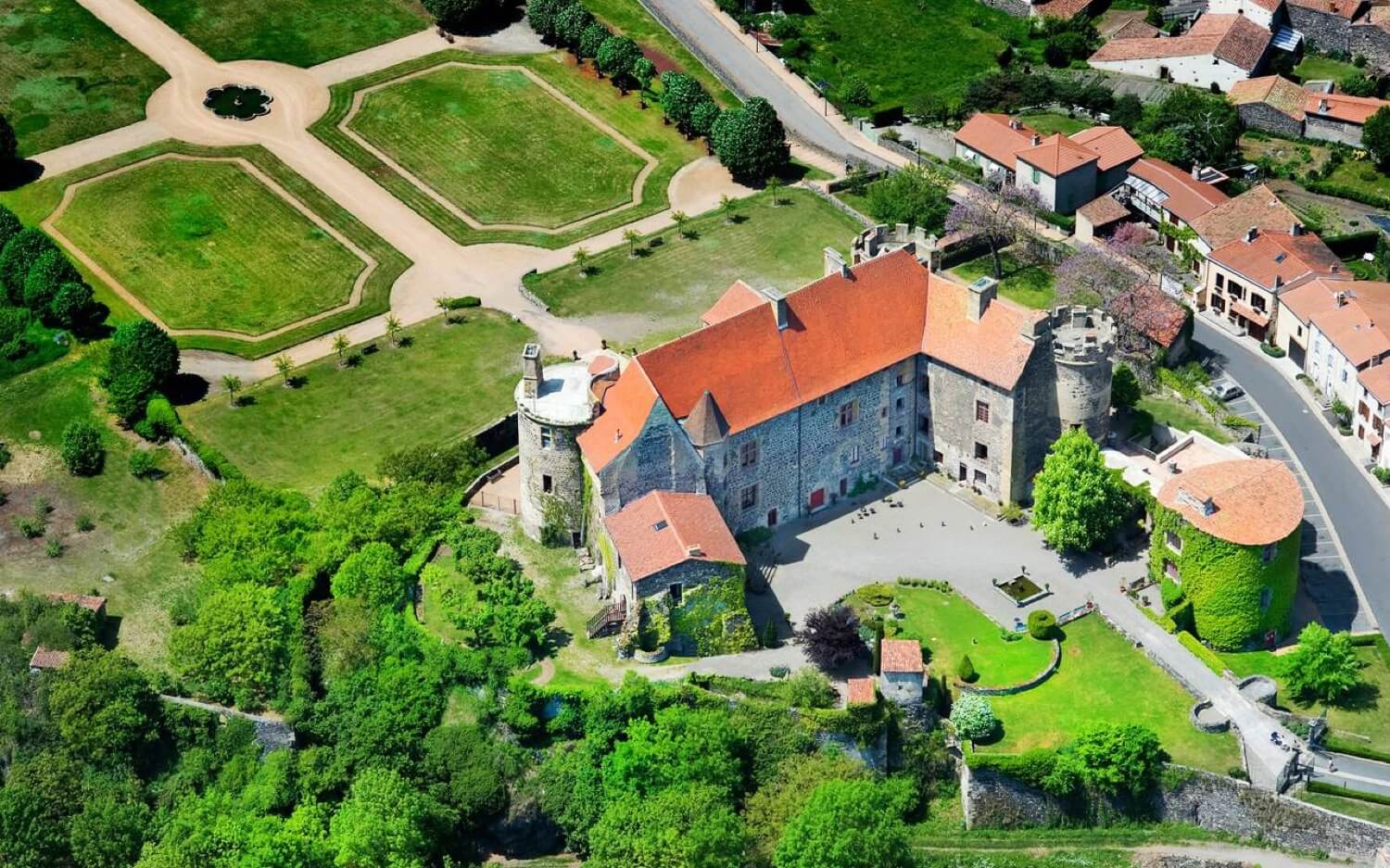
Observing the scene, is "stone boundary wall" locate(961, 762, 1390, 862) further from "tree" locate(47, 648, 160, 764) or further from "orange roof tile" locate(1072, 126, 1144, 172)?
"orange roof tile" locate(1072, 126, 1144, 172)

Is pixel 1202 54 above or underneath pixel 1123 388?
above

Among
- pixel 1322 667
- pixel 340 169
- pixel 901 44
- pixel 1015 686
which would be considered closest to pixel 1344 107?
pixel 901 44

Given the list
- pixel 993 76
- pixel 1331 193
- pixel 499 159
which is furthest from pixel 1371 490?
pixel 499 159

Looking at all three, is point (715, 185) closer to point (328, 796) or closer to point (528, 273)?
point (528, 273)

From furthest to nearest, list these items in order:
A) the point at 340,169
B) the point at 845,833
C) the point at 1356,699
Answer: the point at 340,169 → the point at 1356,699 → the point at 845,833

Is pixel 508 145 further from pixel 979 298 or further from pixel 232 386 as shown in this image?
pixel 979 298
